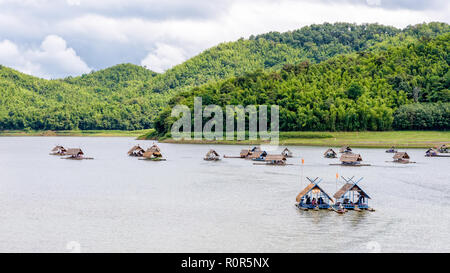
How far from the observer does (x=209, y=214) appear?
1921 inches

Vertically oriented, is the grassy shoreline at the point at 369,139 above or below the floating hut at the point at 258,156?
above

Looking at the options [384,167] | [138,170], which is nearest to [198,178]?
[138,170]

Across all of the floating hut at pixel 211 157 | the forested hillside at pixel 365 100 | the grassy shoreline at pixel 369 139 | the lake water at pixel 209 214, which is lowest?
the lake water at pixel 209 214

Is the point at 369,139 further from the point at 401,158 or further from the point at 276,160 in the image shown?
the point at 276,160

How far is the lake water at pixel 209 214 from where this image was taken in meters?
37.7
